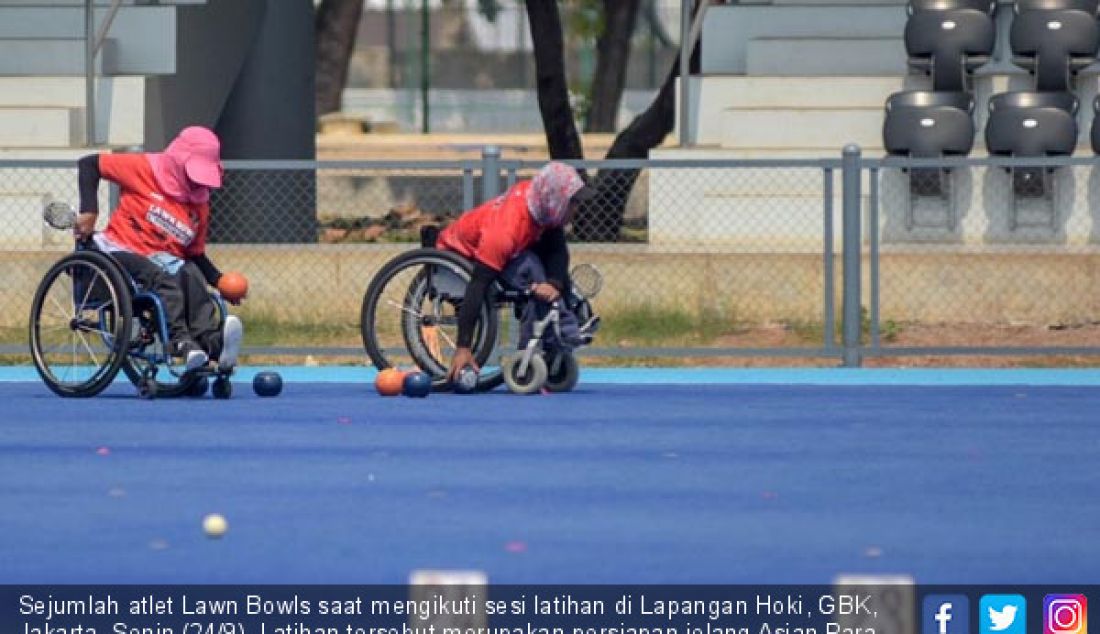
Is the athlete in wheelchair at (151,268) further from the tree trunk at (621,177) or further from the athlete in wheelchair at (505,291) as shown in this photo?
the tree trunk at (621,177)

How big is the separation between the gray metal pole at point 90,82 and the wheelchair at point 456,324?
17.7ft

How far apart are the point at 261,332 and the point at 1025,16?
619 centimetres

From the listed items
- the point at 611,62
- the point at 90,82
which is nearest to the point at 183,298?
the point at 90,82

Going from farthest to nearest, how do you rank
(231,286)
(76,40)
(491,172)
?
1. (76,40)
2. (491,172)
3. (231,286)

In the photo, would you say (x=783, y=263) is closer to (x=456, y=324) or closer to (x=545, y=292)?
(x=456, y=324)

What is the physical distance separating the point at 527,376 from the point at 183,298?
1.97 metres

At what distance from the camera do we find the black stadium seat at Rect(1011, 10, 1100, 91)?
20516 millimetres

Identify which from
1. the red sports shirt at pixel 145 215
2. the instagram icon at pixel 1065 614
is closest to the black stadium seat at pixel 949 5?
the red sports shirt at pixel 145 215

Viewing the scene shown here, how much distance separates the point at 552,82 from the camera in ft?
80.1

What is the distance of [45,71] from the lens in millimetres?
21516

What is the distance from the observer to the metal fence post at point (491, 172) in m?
17.7

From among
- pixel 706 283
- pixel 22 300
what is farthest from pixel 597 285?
pixel 22 300

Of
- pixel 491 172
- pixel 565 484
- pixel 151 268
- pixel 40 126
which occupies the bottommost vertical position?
pixel 565 484

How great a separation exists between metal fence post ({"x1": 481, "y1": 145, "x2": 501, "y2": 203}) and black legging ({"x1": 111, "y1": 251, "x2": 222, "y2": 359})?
3232mm
